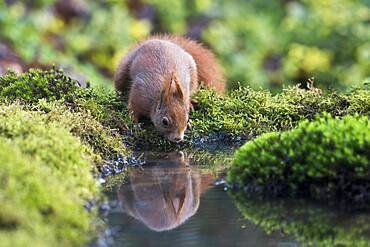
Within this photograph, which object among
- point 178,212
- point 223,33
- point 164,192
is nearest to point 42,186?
point 178,212

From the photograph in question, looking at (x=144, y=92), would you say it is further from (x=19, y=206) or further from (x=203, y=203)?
(x=19, y=206)

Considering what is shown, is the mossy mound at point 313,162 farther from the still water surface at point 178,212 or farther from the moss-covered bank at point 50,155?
the moss-covered bank at point 50,155

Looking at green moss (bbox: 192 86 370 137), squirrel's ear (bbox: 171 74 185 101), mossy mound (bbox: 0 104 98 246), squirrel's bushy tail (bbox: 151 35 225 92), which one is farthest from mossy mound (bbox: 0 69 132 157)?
squirrel's bushy tail (bbox: 151 35 225 92)

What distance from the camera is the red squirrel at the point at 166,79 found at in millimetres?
6977

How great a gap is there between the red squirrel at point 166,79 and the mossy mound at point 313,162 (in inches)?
72.2

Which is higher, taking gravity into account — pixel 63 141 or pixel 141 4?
pixel 141 4

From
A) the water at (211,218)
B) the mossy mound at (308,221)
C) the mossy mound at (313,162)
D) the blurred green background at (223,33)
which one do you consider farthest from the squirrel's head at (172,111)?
the blurred green background at (223,33)

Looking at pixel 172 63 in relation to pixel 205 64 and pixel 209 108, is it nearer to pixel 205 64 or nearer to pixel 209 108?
pixel 209 108

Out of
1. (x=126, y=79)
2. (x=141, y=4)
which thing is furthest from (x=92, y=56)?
(x=126, y=79)

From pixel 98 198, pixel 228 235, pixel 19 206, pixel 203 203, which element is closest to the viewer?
pixel 19 206

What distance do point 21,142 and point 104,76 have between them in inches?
374

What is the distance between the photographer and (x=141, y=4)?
16.3 metres

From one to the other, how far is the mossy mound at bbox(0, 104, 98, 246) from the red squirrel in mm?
1824

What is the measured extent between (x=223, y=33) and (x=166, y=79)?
7952mm
